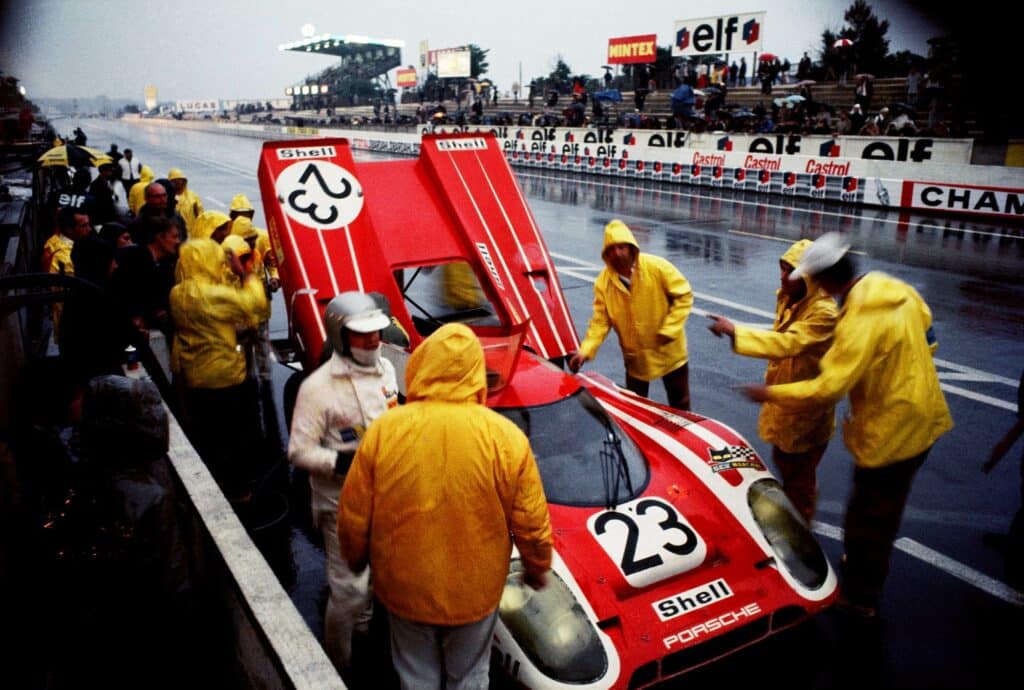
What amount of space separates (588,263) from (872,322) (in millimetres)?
9581

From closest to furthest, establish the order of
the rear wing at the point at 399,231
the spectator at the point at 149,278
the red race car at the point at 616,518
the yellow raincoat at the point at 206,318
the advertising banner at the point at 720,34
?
the red race car at the point at 616,518 < the yellow raincoat at the point at 206,318 < the spectator at the point at 149,278 < the rear wing at the point at 399,231 < the advertising banner at the point at 720,34

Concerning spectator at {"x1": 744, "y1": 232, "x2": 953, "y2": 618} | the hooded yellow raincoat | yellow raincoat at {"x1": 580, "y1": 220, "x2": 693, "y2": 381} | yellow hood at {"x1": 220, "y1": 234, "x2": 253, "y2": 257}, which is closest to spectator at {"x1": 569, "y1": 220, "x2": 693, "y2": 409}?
yellow raincoat at {"x1": 580, "y1": 220, "x2": 693, "y2": 381}

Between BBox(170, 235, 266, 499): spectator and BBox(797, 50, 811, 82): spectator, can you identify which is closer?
BBox(170, 235, 266, 499): spectator

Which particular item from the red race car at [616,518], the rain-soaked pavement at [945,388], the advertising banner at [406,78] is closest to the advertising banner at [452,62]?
the advertising banner at [406,78]

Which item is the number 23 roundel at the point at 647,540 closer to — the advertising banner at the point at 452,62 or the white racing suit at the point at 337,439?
the white racing suit at the point at 337,439

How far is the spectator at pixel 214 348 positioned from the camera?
5180 mm

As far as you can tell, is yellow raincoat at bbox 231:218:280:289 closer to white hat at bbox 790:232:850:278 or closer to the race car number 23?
the race car number 23

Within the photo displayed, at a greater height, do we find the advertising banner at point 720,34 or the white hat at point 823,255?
the advertising banner at point 720,34

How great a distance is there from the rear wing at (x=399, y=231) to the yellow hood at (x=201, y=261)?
2.82ft

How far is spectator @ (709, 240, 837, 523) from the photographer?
4152mm

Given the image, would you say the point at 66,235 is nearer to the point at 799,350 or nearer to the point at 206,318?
the point at 206,318

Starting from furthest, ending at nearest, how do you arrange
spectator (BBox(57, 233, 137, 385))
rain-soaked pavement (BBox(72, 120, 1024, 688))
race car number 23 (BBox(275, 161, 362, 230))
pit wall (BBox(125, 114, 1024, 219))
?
1. pit wall (BBox(125, 114, 1024, 219))
2. race car number 23 (BBox(275, 161, 362, 230))
3. spectator (BBox(57, 233, 137, 385))
4. rain-soaked pavement (BBox(72, 120, 1024, 688))

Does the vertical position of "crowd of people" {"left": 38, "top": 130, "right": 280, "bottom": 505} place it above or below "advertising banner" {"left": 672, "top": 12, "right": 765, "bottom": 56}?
below

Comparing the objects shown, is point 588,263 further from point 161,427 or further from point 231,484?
point 161,427
